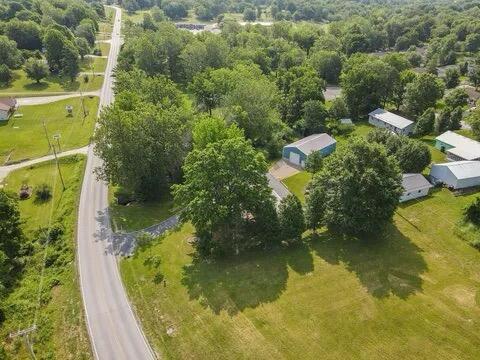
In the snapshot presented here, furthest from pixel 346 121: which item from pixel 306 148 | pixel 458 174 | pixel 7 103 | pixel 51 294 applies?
pixel 7 103

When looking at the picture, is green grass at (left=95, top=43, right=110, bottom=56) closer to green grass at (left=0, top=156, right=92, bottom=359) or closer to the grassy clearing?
the grassy clearing

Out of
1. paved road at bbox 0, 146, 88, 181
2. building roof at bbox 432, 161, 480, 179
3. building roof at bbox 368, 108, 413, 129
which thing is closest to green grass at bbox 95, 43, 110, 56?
paved road at bbox 0, 146, 88, 181

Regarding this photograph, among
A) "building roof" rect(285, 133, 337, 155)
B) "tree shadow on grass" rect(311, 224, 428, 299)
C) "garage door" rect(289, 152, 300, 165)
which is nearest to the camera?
"tree shadow on grass" rect(311, 224, 428, 299)

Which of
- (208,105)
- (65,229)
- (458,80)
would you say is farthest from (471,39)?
(65,229)

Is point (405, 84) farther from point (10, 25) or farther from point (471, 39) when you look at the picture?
point (10, 25)

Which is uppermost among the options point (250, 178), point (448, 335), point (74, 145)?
point (250, 178)

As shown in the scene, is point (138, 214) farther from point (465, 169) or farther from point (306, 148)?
point (465, 169)
